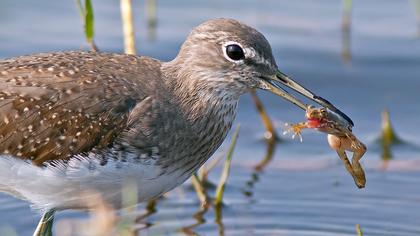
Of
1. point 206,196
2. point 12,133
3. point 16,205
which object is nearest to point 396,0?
Result: point 206,196

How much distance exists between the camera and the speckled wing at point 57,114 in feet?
31.8

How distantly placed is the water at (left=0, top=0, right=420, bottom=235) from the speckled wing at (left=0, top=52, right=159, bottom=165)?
1046mm

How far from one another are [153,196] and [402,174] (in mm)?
3677

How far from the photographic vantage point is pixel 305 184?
12.3 m

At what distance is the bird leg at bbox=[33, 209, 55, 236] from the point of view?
10.0 m

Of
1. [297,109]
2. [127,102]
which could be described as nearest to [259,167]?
[297,109]

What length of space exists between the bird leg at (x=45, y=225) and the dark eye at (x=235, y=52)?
206cm

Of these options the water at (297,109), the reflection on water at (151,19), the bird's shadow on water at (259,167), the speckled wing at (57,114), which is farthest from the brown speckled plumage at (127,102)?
the reflection on water at (151,19)

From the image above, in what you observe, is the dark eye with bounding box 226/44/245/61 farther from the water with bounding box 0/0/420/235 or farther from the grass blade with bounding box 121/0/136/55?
the grass blade with bounding box 121/0/136/55

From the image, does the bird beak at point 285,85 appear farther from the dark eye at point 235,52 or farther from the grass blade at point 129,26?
the grass blade at point 129,26

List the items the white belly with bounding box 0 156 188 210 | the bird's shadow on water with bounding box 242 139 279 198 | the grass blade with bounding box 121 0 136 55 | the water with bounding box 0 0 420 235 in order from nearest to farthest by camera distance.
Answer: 1. the white belly with bounding box 0 156 188 210
2. the water with bounding box 0 0 420 235
3. the grass blade with bounding box 121 0 136 55
4. the bird's shadow on water with bounding box 242 139 279 198

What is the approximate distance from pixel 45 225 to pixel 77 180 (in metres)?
0.83

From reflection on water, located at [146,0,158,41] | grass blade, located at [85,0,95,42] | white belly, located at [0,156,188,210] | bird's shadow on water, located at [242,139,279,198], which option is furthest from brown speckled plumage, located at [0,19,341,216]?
reflection on water, located at [146,0,158,41]

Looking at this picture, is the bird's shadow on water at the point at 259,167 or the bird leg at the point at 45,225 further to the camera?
the bird's shadow on water at the point at 259,167
